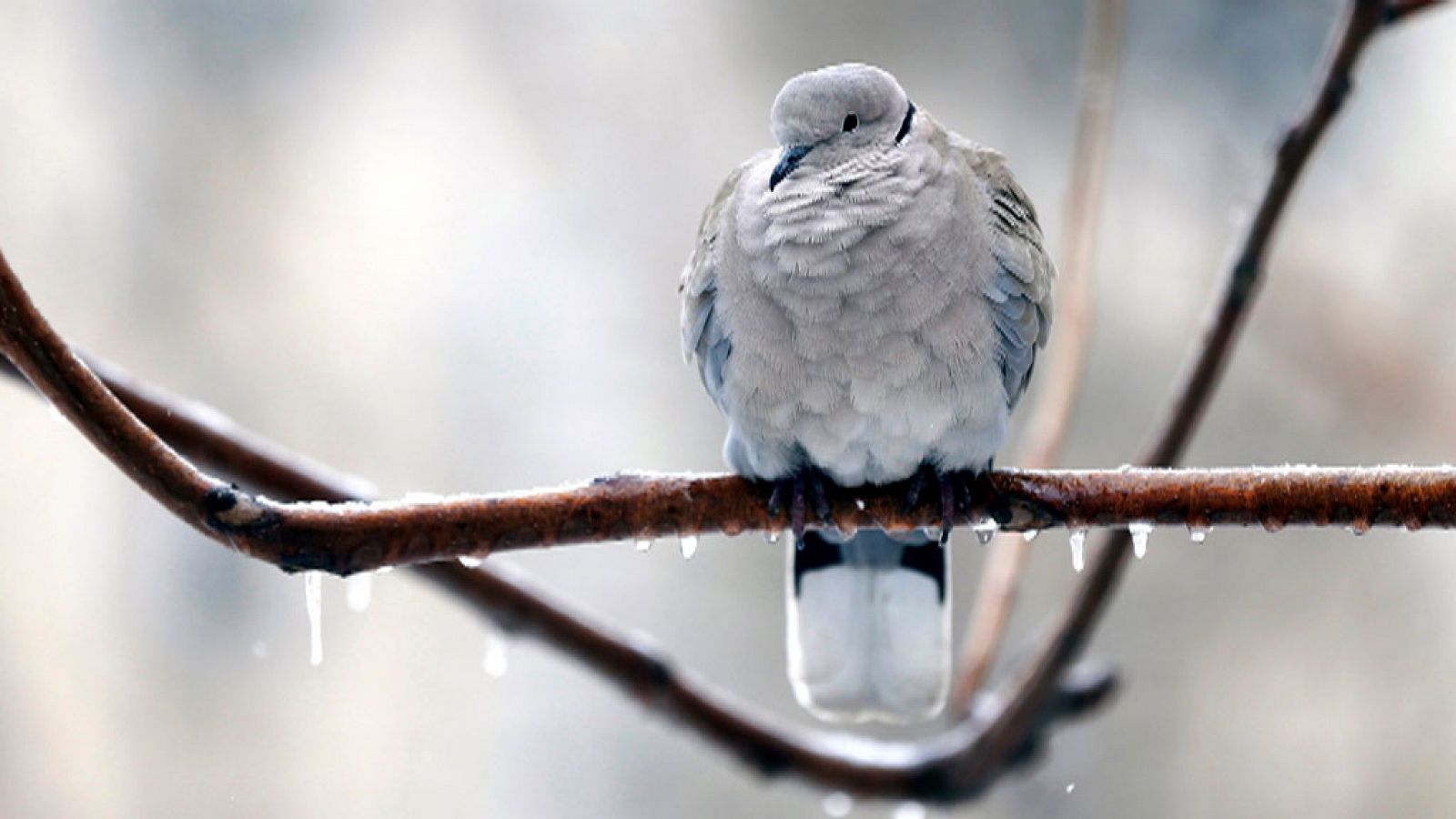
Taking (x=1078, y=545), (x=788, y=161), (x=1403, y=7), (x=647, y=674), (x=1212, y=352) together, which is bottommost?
(x=647, y=674)

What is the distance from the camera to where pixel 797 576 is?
4.90 feet

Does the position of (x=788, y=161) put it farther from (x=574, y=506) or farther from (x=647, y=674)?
(x=647, y=674)


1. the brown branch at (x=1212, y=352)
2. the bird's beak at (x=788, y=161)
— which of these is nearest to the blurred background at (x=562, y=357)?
the brown branch at (x=1212, y=352)

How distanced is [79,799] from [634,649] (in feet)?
5.02

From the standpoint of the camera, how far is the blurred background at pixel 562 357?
2602 mm

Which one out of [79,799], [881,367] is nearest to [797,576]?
[881,367]

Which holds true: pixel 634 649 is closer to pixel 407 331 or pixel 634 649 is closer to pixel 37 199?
pixel 407 331

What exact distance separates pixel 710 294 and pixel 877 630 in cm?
42

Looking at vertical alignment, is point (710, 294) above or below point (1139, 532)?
above

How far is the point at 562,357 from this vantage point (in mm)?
2975

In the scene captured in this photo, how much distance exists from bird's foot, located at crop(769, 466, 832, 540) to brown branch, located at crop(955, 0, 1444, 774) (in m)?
0.41

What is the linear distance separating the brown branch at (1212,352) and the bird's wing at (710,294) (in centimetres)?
50

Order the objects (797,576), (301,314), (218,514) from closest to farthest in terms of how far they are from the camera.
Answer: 1. (218,514)
2. (797,576)
3. (301,314)

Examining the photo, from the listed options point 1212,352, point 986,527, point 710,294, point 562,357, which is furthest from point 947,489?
point 562,357
